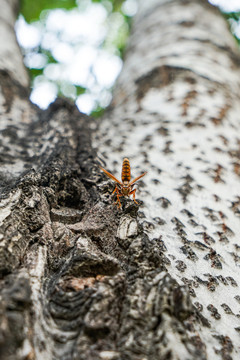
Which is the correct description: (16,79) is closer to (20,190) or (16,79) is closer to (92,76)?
(20,190)

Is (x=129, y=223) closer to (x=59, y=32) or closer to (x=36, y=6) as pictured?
(x=36, y=6)

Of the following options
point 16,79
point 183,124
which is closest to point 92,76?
point 16,79

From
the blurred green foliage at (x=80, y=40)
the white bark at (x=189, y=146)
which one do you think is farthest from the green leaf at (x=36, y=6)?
the white bark at (x=189, y=146)

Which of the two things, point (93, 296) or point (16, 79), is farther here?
point (16, 79)

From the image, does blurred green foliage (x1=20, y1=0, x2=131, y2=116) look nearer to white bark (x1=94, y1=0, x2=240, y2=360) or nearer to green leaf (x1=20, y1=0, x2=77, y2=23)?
green leaf (x1=20, y1=0, x2=77, y2=23)

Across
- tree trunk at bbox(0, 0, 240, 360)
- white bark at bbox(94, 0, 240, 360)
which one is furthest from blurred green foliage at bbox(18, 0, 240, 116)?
tree trunk at bbox(0, 0, 240, 360)

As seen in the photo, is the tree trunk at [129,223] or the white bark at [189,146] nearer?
the tree trunk at [129,223]

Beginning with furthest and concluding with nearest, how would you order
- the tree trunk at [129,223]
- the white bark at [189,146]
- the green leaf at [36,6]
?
the green leaf at [36,6]
the white bark at [189,146]
the tree trunk at [129,223]

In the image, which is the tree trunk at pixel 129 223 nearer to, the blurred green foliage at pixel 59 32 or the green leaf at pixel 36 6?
the blurred green foliage at pixel 59 32
